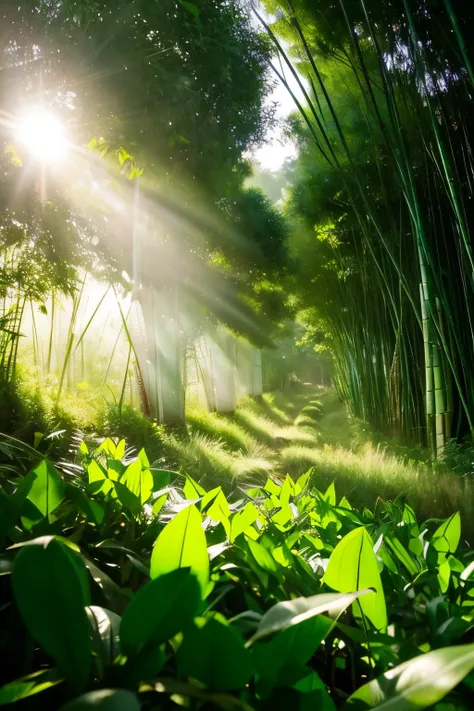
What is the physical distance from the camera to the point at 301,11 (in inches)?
75.6

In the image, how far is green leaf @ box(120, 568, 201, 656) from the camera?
0.54 ft

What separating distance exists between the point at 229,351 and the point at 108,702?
722 centimetres

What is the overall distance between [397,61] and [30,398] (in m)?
2.55

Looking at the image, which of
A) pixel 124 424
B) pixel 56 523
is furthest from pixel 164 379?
pixel 56 523

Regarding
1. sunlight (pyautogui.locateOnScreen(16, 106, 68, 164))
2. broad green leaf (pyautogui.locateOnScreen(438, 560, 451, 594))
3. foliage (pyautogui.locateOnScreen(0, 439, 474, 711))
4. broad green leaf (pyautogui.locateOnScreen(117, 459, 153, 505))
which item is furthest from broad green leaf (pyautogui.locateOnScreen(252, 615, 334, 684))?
sunlight (pyautogui.locateOnScreen(16, 106, 68, 164))

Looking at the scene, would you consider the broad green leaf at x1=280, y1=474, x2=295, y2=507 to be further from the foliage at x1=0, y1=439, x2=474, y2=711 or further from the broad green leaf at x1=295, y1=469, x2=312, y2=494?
the foliage at x1=0, y1=439, x2=474, y2=711

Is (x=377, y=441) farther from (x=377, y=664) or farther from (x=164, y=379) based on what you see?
(x=377, y=664)

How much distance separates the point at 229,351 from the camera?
24.1ft

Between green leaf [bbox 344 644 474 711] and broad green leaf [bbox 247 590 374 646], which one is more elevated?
broad green leaf [bbox 247 590 374 646]

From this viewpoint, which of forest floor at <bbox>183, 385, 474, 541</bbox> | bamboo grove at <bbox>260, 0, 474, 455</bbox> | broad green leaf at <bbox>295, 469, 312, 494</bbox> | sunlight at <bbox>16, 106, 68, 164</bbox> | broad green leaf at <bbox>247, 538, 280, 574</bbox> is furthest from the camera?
sunlight at <bbox>16, 106, 68, 164</bbox>

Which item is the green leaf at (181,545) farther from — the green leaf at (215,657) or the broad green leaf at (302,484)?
the broad green leaf at (302,484)

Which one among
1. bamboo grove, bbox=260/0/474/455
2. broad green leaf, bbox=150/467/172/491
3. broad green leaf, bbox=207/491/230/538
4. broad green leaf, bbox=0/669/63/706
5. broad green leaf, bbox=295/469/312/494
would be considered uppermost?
bamboo grove, bbox=260/0/474/455

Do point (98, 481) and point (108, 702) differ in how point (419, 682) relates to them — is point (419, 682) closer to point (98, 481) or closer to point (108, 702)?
point (108, 702)

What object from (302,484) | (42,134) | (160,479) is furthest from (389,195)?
(160,479)
